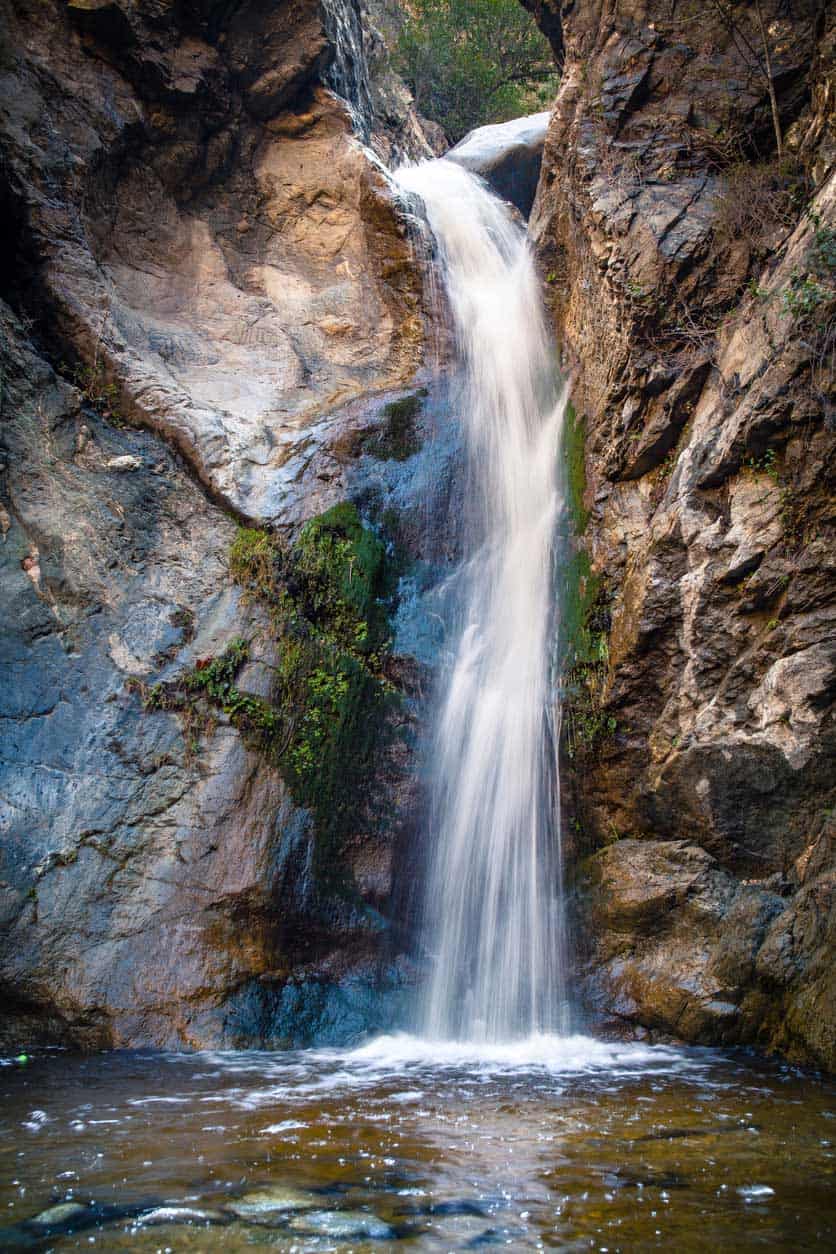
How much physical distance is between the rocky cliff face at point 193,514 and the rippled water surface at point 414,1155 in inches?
43.6

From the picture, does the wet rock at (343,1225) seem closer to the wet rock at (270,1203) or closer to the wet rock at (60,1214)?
the wet rock at (270,1203)

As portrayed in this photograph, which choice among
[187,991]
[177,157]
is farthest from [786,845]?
[177,157]

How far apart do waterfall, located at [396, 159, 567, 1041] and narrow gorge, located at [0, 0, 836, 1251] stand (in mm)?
45

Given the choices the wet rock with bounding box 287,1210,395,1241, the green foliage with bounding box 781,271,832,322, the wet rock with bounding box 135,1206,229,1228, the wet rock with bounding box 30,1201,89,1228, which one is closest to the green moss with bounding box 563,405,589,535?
the green foliage with bounding box 781,271,832,322

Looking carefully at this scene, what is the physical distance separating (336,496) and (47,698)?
3.65 metres

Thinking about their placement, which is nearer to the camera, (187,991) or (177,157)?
(187,991)

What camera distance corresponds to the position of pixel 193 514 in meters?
9.20

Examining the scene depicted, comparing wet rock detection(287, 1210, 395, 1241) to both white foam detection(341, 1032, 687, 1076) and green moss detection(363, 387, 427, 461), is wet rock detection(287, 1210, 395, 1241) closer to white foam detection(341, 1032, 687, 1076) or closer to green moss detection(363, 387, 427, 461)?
white foam detection(341, 1032, 687, 1076)

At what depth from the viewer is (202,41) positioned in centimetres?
1251

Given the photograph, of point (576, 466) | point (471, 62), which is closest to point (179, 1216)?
point (576, 466)

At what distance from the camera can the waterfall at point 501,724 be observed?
23.3 feet

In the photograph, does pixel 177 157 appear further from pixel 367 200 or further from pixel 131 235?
pixel 367 200

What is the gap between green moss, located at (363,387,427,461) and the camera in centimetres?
982

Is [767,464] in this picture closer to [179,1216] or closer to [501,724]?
[501,724]
